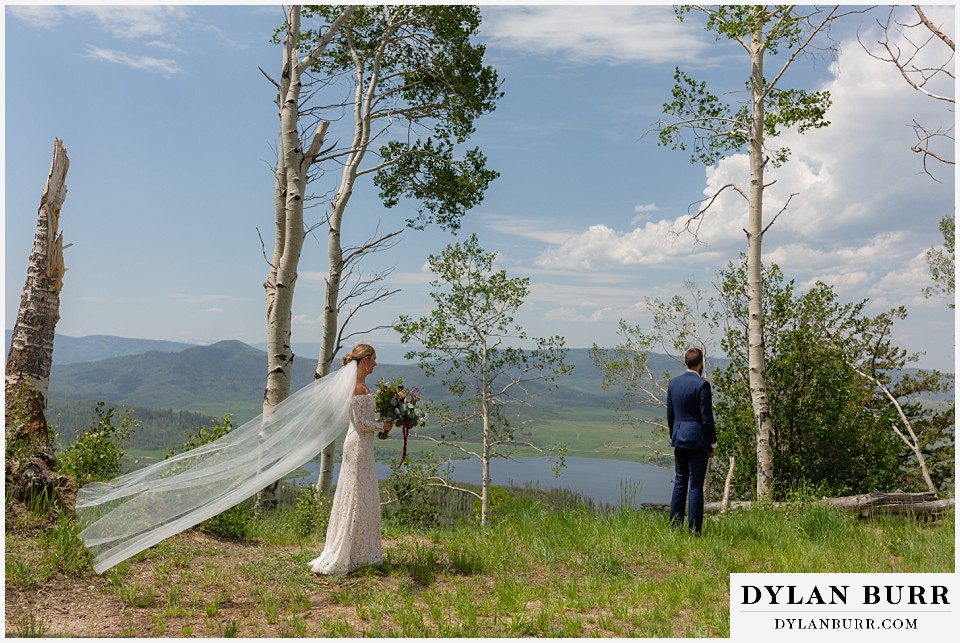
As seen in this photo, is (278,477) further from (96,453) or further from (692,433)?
(692,433)

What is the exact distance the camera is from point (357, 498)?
7.31 meters

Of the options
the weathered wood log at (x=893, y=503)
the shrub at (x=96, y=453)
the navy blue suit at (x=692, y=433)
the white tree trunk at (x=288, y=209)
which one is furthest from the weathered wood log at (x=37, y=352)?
the weathered wood log at (x=893, y=503)

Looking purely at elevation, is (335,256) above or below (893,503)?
above

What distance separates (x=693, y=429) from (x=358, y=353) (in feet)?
13.1

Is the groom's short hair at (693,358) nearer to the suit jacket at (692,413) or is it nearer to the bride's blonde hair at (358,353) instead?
the suit jacket at (692,413)

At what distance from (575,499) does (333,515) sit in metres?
4.24

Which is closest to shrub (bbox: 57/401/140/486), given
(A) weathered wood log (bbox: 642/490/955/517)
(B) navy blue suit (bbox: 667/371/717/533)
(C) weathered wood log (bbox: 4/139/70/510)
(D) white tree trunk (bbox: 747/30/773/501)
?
(C) weathered wood log (bbox: 4/139/70/510)

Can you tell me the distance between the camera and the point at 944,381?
26422 millimetres

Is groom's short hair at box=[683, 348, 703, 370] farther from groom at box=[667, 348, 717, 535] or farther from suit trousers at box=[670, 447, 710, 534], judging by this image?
suit trousers at box=[670, 447, 710, 534]

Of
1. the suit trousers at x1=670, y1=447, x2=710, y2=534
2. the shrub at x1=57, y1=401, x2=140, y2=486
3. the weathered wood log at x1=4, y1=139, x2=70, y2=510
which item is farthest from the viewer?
the shrub at x1=57, y1=401, x2=140, y2=486

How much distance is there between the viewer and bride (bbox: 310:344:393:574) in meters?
7.27

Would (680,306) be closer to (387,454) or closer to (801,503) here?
(801,503)

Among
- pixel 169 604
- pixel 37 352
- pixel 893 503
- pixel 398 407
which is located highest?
pixel 37 352

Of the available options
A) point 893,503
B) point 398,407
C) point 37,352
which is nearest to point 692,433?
point 398,407
